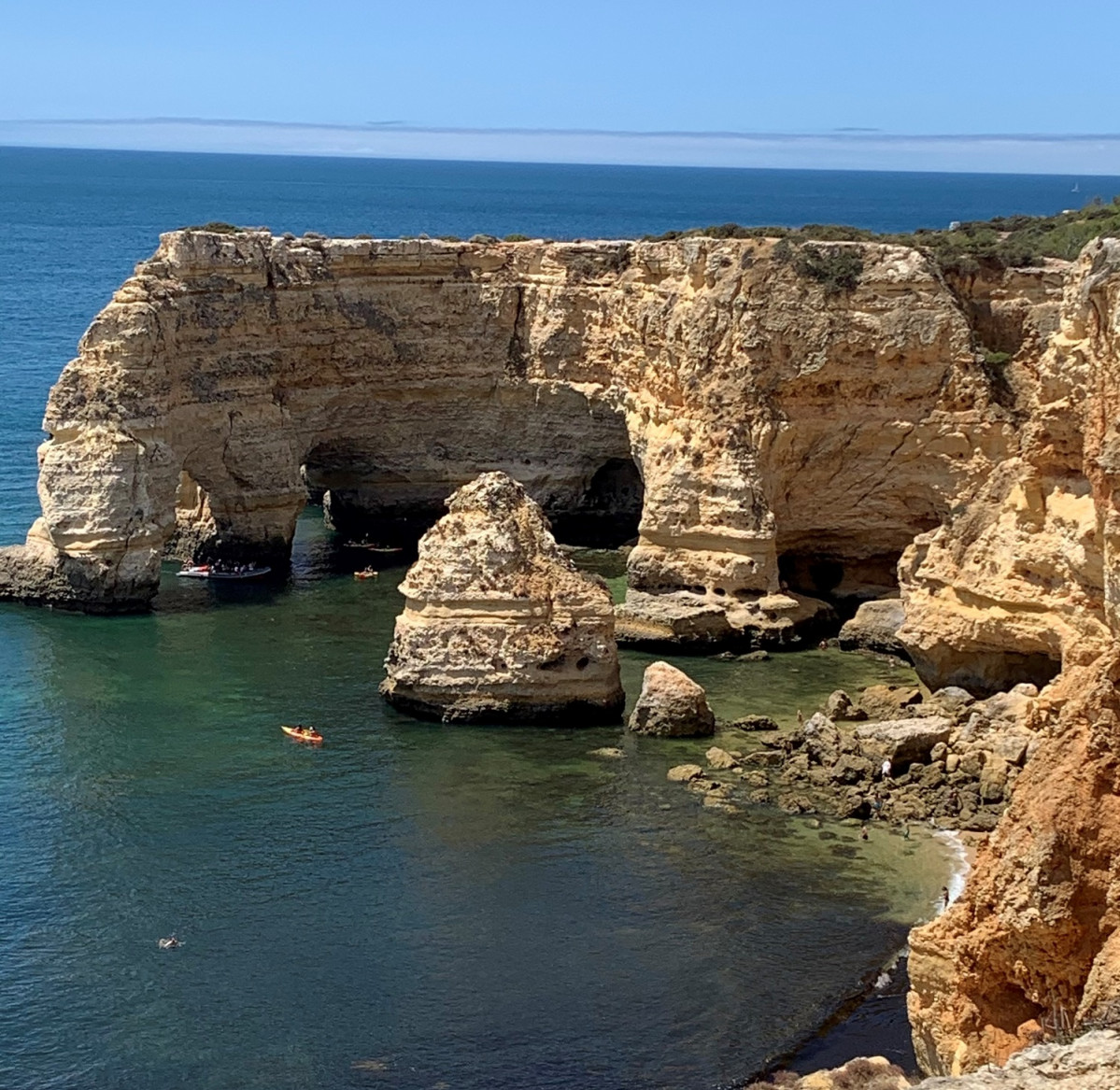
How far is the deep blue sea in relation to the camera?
25016 mm

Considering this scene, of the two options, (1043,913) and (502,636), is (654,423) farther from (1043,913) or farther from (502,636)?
(1043,913)

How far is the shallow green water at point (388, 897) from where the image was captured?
984 inches

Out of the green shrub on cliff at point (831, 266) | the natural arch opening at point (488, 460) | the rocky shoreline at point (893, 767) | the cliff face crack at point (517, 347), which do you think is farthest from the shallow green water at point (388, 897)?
the cliff face crack at point (517, 347)

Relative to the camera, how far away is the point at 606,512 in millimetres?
57031

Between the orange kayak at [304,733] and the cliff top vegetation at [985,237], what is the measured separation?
1752 centimetres

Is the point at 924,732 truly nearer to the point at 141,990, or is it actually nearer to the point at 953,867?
the point at 953,867

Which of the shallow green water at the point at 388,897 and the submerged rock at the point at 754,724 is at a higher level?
the submerged rock at the point at 754,724

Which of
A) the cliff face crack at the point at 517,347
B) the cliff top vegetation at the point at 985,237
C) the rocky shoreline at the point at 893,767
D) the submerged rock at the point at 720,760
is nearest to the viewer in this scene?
the rocky shoreline at the point at 893,767

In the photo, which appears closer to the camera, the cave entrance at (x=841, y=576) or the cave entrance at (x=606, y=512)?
the cave entrance at (x=841, y=576)

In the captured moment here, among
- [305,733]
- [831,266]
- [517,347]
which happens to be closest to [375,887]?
[305,733]

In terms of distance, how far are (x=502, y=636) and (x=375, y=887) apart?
907 centimetres

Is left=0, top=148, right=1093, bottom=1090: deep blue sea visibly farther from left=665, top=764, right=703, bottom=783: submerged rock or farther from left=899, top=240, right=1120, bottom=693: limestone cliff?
left=899, top=240, right=1120, bottom=693: limestone cliff

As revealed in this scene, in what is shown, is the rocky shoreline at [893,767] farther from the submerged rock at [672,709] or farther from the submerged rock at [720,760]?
the submerged rock at [672,709]

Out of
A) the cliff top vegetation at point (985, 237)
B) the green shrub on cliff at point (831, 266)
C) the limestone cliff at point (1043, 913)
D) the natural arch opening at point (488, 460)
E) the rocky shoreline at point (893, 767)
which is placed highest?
the cliff top vegetation at point (985, 237)
